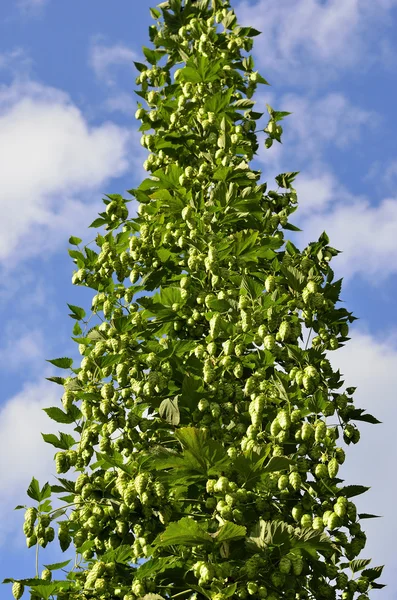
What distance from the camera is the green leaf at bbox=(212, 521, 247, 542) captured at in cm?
398

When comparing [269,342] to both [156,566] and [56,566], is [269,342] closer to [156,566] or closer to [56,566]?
[156,566]

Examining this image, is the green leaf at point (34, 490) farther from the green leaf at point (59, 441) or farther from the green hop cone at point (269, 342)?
the green hop cone at point (269, 342)

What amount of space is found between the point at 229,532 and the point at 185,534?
9.6 inches

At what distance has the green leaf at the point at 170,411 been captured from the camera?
4.66 m

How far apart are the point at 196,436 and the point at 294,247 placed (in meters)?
2.26

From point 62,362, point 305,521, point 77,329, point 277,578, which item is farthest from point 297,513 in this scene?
point 77,329

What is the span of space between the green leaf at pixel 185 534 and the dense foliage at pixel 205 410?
0.01 metres

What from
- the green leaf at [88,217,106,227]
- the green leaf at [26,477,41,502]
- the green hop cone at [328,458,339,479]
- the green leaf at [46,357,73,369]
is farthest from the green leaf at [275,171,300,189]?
the green leaf at [26,477,41,502]

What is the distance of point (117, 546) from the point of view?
477cm

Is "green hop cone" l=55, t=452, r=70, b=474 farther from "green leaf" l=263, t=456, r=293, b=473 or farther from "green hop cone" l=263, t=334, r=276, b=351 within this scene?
"green hop cone" l=263, t=334, r=276, b=351

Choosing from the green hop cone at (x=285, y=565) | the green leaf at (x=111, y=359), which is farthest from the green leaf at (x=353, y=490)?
the green leaf at (x=111, y=359)

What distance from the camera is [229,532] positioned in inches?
158

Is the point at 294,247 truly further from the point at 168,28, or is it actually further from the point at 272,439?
the point at 168,28

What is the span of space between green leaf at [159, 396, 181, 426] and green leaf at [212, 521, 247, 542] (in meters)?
0.84
